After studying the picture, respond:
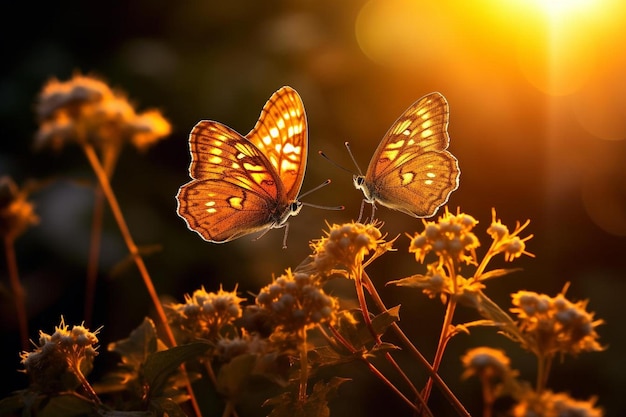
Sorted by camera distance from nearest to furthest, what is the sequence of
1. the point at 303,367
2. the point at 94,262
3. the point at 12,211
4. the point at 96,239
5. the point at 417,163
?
the point at 303,367, the point at 417,163, the point at 12,211, the point at 96,239, the point at 94,262

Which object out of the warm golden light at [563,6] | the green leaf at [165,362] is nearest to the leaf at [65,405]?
the green leaf at [165,362]

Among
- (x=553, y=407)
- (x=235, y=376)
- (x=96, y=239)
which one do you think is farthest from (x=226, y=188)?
(x=553, y=407)

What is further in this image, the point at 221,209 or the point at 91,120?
the point at 91,120

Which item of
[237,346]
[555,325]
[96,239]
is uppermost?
[96,239]

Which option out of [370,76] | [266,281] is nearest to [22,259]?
[266,281]

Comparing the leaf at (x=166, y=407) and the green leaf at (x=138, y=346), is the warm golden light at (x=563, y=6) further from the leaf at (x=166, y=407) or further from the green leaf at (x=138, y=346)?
the leaf at (x=166, y=407)

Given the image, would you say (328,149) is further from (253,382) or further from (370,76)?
(253,382)

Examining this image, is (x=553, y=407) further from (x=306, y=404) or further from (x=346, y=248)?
(x=346, y=248)
